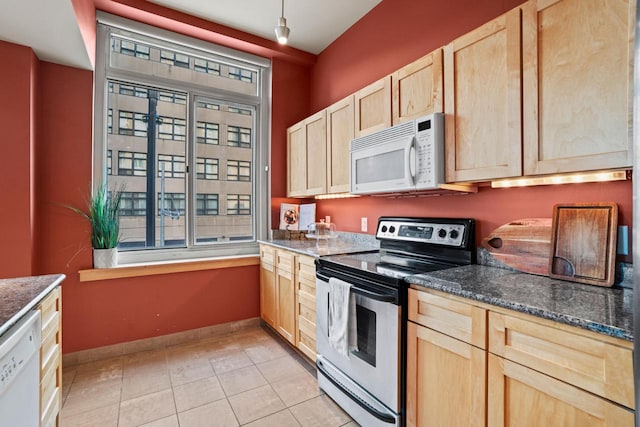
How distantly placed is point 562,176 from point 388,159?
913 mm

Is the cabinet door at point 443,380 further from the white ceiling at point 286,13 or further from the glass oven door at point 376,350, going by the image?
the white ceiling at point 286,13

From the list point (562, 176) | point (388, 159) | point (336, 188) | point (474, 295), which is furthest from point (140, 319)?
point (562, 176)

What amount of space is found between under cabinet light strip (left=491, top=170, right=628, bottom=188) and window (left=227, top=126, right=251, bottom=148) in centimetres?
255

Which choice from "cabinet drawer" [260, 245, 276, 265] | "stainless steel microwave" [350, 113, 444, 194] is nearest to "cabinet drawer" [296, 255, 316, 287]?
"cabinet drawer" [260, 245, 276, 265]

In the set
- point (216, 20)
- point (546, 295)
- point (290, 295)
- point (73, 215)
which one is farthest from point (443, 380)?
point (216, 20)

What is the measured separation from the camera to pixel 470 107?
1.58m

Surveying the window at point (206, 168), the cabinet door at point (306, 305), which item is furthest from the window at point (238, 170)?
the cabinet door at point (306, 305)

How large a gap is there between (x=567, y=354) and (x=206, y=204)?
119 inches

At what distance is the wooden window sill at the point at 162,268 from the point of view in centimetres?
250

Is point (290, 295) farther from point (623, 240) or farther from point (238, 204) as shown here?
point (623, 240)

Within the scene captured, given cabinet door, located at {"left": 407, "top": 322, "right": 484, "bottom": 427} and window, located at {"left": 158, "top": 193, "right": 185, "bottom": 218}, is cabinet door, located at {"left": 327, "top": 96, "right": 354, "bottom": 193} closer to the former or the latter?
cabinet door, located at {"left": 407, "top": 322, "right": 484, "bottom": 427}

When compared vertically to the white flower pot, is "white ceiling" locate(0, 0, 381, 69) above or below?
above

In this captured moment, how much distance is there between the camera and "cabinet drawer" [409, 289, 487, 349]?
117 cm

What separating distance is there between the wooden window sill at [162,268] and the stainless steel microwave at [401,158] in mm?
1499
